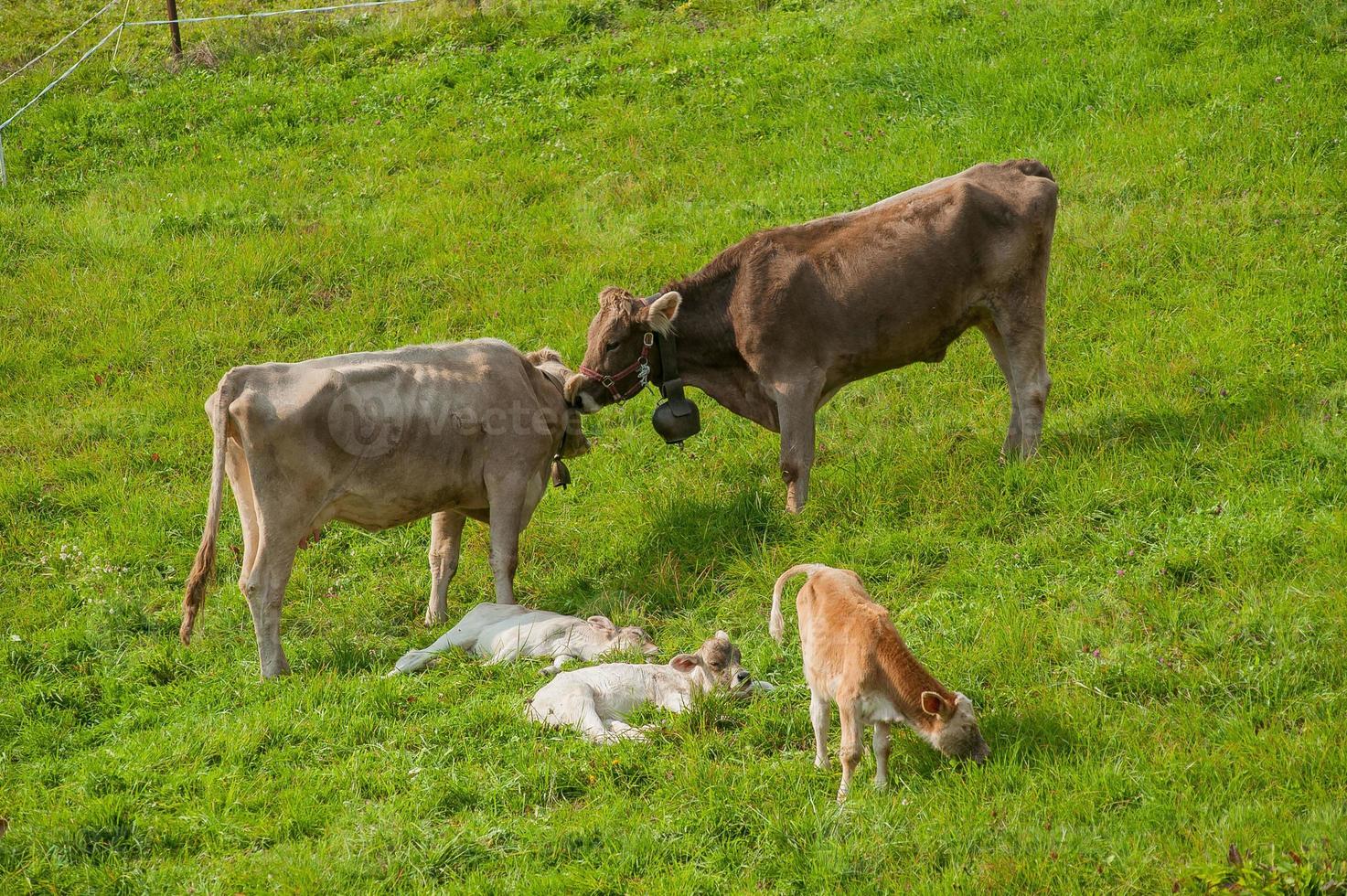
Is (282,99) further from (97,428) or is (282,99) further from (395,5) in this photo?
(97,428)

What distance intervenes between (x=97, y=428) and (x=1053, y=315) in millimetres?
9749

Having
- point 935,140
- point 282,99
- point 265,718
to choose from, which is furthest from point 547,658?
point 282,99

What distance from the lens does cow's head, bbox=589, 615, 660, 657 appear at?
855 centimetres

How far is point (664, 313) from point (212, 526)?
3970mm

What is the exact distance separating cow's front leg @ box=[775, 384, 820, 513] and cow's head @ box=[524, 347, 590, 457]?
1756 millimetres

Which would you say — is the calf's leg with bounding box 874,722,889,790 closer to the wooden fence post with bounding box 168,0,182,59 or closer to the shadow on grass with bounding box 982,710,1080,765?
the shadow on grass with bounding box 982,710,1080,765

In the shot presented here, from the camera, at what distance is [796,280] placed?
10.6 metres

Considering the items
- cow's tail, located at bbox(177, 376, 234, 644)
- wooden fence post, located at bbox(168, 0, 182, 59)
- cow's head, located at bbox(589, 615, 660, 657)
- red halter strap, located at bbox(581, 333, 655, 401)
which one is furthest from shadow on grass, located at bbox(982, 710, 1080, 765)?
wooden fence post, located at bbox(168, 0, 182, 59)

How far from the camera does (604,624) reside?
8.86 meters

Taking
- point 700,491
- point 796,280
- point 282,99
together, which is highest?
point 282,99

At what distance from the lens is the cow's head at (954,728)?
243 inches

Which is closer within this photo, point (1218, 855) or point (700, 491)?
point (1218, 855)

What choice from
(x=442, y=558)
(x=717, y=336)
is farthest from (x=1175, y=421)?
(x=442, y=558)

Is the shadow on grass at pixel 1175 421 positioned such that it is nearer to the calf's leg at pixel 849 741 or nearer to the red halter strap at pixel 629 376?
the red halter strap at pixel 629 376
